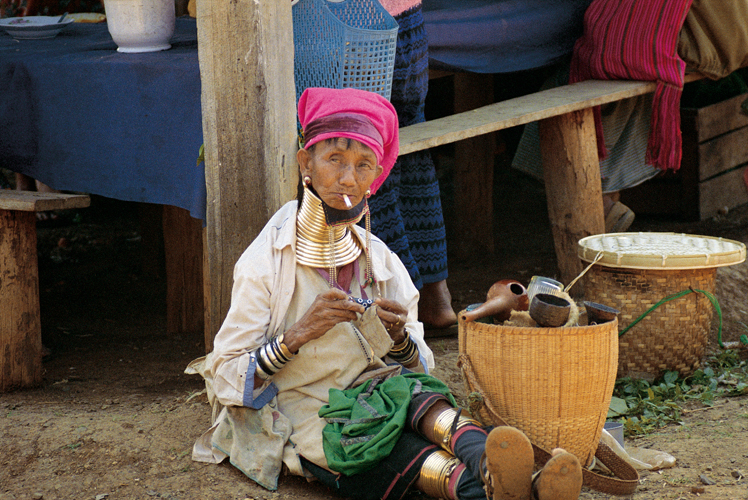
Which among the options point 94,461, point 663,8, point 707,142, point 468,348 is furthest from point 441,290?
point 707,142

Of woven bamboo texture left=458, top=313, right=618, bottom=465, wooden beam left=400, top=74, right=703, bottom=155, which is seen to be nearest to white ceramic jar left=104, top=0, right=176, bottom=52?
wooden beam left=400, top=74, right=703, bottom=155

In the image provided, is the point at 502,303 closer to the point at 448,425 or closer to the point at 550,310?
the point at 550,310

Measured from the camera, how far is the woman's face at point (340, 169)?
7.81ft

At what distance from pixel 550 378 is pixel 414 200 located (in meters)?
1.47

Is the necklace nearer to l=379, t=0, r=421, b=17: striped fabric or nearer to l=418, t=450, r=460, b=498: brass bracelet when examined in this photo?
l=418, t=450, r=460, b=498: brass bracelet

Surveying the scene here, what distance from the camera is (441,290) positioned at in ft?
12.9

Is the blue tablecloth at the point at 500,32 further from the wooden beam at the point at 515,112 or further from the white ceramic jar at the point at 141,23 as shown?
the white ceramic jar at the point at 141,23

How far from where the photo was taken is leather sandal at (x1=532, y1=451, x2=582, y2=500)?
78.1 inches

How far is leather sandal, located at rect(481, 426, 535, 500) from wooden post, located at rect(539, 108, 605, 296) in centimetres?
251

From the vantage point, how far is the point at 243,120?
279cm

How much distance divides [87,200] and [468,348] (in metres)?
1.90

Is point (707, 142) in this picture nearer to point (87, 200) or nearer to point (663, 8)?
point (663, 8)

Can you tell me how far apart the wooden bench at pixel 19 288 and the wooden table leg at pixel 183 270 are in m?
0.85

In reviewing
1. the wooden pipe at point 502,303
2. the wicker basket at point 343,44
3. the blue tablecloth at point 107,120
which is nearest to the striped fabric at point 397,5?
the wicker basket at point 343,44
